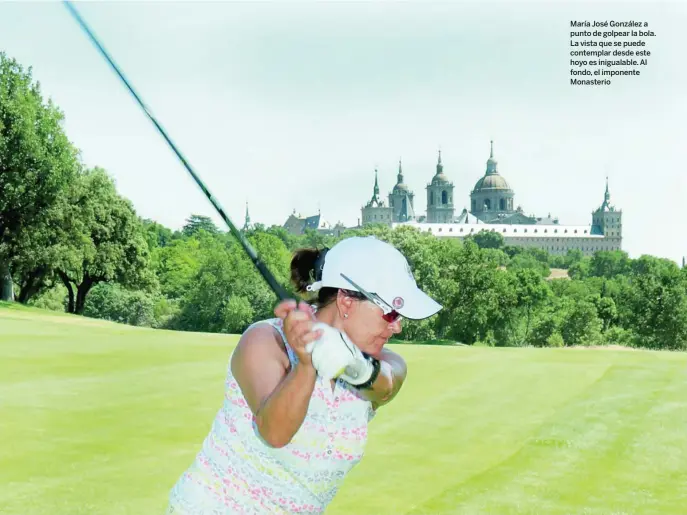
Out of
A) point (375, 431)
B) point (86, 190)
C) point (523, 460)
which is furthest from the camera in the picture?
point (86, 190)

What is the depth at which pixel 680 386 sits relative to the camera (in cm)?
1645

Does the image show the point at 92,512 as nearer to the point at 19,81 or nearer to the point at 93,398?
the point at 93,398

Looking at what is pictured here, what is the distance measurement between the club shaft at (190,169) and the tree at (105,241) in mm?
46681

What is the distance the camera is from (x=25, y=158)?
42375 millimetres

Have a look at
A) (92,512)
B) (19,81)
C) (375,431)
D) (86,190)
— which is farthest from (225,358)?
(86,190)

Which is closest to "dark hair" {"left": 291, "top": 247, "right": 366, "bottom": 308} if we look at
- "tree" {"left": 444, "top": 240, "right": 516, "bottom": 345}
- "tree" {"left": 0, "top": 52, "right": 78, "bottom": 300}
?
"tree" {"left": 0, "top": 52, "right": 78, "bottom": 300}

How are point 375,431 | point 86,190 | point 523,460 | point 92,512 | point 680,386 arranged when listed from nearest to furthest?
point 92,512, point 523,460, point 375,431, point 680,386, point 86,190

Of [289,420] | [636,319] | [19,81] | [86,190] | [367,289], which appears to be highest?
[19,81]

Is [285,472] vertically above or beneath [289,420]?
beneath

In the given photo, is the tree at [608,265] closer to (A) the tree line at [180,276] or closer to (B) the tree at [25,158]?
(A) the tree line at [180,276]

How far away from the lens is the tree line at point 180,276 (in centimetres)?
4338

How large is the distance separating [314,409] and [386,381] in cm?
27

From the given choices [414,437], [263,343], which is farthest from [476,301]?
[263,343]

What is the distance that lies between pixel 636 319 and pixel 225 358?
2703 inches
